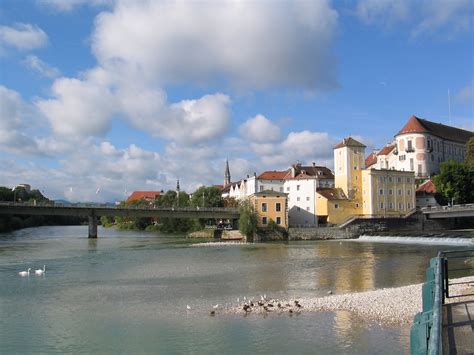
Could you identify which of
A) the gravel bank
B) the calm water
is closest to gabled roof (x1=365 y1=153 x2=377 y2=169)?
the calm water

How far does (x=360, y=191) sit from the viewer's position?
84.3 metres

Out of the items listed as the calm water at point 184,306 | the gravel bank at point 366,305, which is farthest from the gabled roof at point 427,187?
the gravel bank at point 366,305

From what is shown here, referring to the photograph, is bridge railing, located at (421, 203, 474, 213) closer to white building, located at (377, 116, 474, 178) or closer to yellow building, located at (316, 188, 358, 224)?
yellow building, located at (316, 188, 358, 224)

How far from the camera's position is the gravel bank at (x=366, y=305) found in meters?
18.4

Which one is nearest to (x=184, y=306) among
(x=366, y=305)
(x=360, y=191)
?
(x=366, y=305)

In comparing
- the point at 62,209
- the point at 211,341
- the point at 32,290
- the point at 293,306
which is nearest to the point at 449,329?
the point at 211,341

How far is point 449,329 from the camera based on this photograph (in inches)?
378

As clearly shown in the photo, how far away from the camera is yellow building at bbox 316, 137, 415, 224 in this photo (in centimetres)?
8219

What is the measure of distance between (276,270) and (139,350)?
2027 cm

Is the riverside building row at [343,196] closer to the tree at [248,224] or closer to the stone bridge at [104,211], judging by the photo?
the tree at [248,224]

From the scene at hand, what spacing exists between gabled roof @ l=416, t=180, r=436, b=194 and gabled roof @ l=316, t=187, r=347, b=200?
58.3ft

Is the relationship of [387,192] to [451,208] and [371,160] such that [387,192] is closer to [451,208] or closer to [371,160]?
[451,208]

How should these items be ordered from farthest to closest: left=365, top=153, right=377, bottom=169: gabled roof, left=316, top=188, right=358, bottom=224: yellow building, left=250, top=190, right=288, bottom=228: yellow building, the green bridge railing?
left=365, top=153, right=377, bottom=169: gabled roof
left=316, top=188, right=358, bottom=224: yellow building
left=250, top=190, right=288, bottom=228: yellow building
the green bridge railing

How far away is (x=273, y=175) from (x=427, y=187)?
32.0 m
